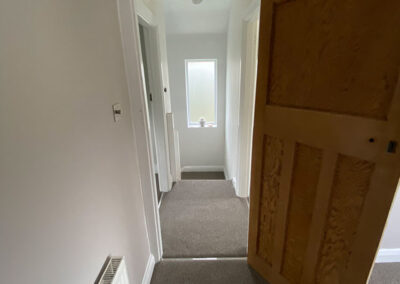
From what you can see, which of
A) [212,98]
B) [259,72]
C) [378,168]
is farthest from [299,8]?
[212,98]

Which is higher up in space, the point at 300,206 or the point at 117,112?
the point at 117,112

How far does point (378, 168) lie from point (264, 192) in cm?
63

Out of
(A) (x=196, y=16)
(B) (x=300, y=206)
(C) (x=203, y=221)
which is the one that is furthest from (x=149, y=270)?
(A) (x=196, y=16)

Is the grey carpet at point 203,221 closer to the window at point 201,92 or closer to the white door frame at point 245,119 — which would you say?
the white door frame at point 245,119

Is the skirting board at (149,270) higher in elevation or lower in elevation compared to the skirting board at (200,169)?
higher

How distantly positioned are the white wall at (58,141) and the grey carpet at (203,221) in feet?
2.93

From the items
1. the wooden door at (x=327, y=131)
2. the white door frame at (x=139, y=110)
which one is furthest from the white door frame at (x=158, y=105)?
the wooden door at (x=327, y=131)

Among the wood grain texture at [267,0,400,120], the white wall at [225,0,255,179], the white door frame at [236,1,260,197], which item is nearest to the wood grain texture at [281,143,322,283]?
the wood grain texture at [267,0,400,120]

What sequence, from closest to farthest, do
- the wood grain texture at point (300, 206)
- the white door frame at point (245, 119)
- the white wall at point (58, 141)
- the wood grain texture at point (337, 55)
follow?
the white wall at point (58, 141) < the wood grain texture at point (337, 55) < the wood grain texture at point (300, 206) < the white door frame at point (245, 119)

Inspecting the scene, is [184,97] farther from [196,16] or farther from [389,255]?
[389,255]

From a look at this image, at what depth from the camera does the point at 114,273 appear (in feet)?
2.91

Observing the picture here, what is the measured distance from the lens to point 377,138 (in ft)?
2.59

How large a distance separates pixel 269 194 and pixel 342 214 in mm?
401

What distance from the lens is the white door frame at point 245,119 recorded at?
6.39 ft
